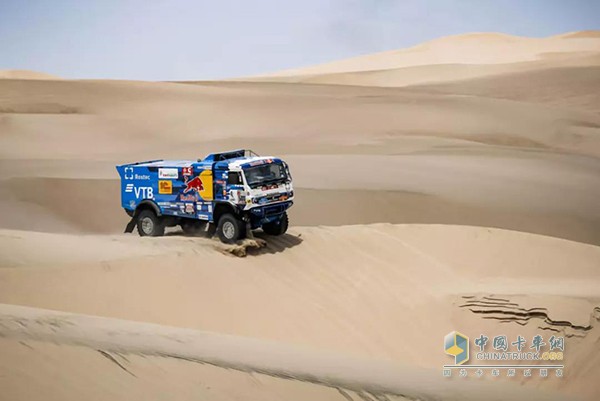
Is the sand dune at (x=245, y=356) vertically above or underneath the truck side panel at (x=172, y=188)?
underneath

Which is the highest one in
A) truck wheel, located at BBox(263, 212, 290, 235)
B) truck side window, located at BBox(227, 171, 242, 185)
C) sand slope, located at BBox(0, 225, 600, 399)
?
truck side window, located at BBox(227, 171, 242, 185)

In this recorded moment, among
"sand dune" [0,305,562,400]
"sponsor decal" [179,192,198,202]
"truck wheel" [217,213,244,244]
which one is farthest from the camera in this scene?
"sponsor decal" [179,192,198,202]

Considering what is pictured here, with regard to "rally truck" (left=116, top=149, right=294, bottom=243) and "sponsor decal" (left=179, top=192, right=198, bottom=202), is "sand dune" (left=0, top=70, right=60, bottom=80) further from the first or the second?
"sponsor decal" (left=179, top=192, right=198, bottom=202)

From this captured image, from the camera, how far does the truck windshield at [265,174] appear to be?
14.6m

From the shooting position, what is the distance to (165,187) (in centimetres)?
1557

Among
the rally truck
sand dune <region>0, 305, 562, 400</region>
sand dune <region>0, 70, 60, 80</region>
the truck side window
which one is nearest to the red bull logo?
the rally truck

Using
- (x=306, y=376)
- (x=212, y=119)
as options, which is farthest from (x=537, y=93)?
(x=306, y=376)

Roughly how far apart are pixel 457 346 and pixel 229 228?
186 inches

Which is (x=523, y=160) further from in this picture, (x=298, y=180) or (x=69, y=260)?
(x=69, y=260)

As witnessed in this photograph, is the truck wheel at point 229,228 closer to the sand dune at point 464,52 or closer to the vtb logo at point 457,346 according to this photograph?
→ the vtb logo at point 457,346

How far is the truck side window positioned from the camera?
1449 centimetres

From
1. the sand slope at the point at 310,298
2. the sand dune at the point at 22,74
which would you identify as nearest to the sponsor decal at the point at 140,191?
the sand slope at the point at 310,298

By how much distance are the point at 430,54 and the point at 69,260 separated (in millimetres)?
102658

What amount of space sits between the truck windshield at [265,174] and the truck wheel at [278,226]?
94 cm
